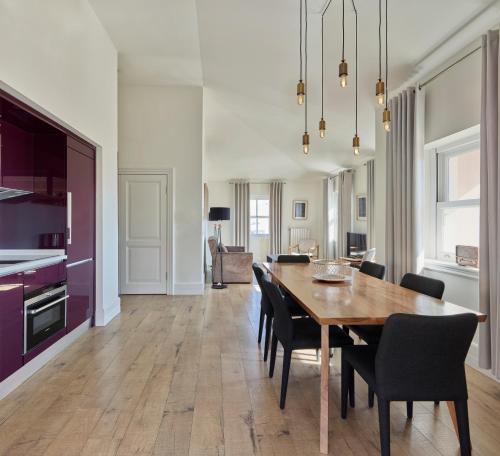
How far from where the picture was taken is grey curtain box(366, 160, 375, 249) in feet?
22.8

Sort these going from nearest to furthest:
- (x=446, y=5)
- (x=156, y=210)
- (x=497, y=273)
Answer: (x=497, y=273) < (x=446, y=5) < (x=156, y=210)

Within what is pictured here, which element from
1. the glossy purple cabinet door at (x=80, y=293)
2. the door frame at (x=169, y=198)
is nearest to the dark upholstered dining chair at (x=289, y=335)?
the glossy purple cabinet door at (x=80, y=293)

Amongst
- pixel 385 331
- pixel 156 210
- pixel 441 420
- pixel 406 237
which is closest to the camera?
pixel 385 331

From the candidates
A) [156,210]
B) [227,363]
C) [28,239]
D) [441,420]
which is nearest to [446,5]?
[441,420]

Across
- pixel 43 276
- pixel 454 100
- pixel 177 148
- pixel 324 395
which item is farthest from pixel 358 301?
pixel 177 148

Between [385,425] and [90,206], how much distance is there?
3378mm

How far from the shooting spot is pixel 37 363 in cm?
278

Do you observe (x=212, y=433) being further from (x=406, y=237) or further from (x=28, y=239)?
(x=406, y=237)

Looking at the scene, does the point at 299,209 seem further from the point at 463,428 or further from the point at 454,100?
the point at 463,428

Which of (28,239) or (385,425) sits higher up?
(28,239)

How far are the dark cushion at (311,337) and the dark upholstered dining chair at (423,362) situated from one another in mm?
588

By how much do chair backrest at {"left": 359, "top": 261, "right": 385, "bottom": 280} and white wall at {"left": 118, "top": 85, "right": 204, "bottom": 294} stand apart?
9.54ft

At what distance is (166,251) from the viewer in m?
5.58

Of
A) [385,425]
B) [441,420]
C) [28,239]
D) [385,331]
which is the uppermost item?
[28,239]
